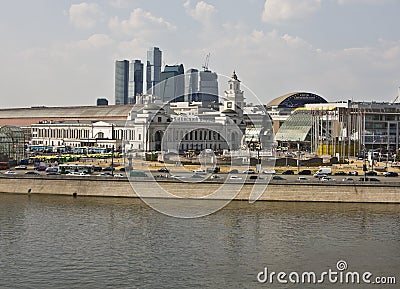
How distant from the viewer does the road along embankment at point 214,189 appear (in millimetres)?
28094

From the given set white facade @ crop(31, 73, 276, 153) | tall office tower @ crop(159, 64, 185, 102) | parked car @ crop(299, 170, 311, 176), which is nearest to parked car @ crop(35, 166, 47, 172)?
parked car @ crop(299, 170, 311, 176)

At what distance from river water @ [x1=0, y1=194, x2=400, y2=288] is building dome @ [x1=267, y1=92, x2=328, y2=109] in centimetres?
6160

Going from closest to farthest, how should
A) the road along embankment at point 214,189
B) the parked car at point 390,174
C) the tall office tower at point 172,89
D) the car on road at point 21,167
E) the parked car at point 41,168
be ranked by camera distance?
the road along embankment at point 214,189 < the parked car at point 390,174 < the parked car at point 41,168 < the car on road at point 21,167 < the tall office tower at point 172,89

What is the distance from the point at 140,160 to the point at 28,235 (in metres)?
24.9

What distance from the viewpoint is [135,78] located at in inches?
5930

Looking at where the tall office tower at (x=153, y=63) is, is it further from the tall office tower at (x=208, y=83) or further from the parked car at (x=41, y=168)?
the parked car at (x=41, y=168)

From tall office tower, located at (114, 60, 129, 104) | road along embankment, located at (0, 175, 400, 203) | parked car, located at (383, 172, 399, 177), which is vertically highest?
tall office tower, located at (114, 60, 129, 104)

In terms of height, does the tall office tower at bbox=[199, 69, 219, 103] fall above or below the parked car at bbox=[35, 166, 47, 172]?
above

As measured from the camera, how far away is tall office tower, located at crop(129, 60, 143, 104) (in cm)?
14850

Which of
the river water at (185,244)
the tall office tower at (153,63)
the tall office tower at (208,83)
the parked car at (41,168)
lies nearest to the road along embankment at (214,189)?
the river water at (185,244)

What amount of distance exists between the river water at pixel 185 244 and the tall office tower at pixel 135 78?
402ft

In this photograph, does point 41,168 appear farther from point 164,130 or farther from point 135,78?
point 135,78

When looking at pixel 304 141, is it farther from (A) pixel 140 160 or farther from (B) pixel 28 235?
(B) pixel 28 235

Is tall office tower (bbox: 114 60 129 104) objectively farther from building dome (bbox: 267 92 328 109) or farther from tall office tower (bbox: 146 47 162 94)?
building dome (bbox: 267 92 328 109)
